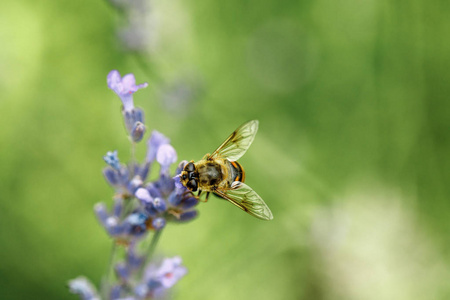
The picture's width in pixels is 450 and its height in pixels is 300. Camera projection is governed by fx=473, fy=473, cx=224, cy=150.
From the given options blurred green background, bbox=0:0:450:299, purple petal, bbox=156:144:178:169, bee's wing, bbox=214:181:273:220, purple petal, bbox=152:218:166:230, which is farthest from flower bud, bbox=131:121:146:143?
blurred green background, bbox=0:0:450:299

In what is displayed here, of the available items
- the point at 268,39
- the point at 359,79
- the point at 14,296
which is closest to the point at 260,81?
the point at 268,39

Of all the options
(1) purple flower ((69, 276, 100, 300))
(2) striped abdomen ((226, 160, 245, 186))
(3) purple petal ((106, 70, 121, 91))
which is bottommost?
(1) purple flower ((69, 276, 100, 300))

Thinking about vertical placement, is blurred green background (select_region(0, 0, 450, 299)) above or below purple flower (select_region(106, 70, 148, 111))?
above

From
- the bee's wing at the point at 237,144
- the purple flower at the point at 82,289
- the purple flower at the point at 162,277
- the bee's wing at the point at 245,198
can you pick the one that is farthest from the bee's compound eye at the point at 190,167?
the purple flower at the point at 82,289

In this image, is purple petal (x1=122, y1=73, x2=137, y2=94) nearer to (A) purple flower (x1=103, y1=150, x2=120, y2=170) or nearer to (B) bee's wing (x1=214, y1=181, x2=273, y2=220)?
(A) purple flower (x1=103, y1=150, x2=120, y2=170)

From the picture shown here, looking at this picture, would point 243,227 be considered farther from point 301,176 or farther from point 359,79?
point 359,79
